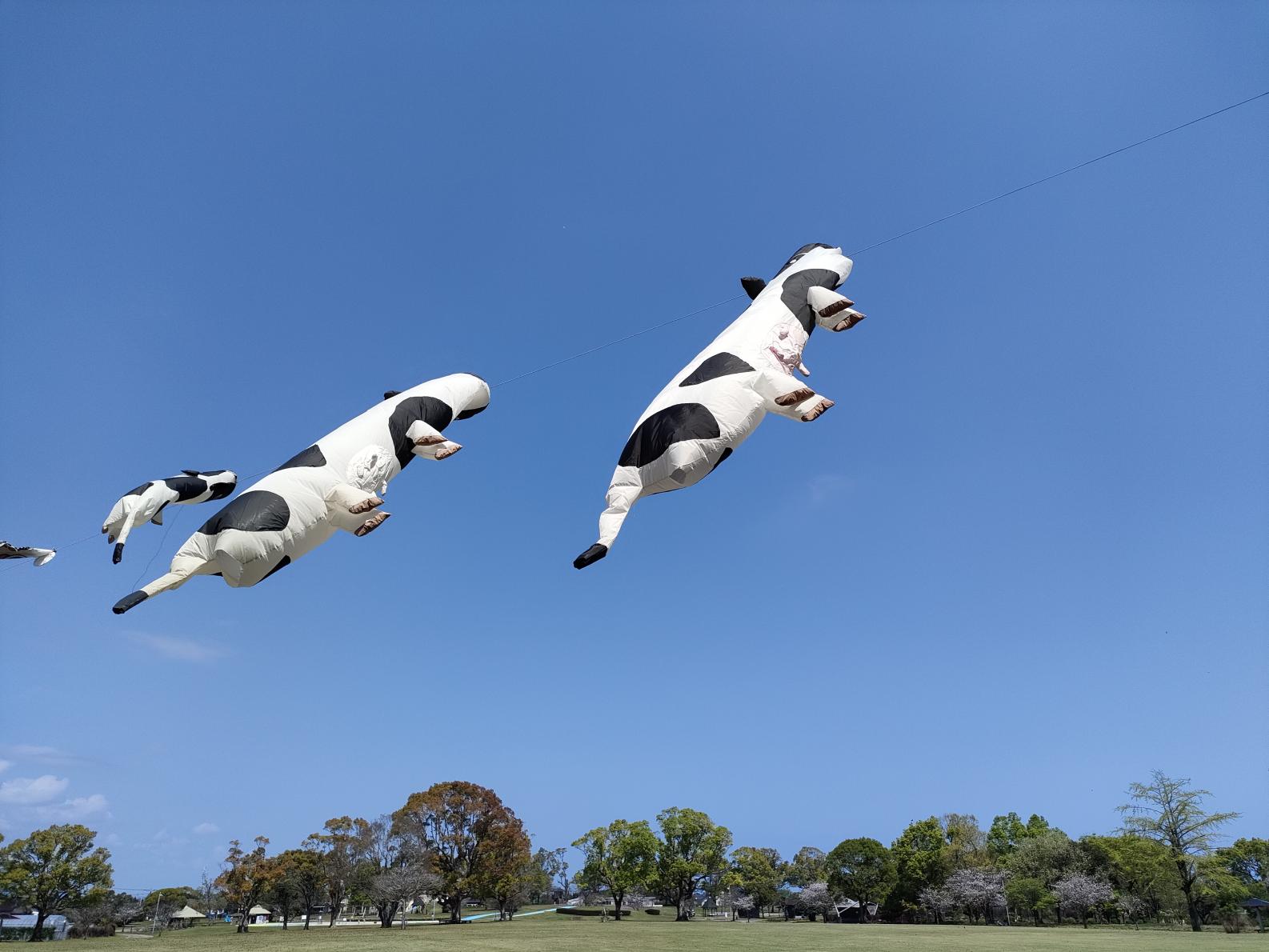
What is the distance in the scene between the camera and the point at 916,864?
45.7 meters

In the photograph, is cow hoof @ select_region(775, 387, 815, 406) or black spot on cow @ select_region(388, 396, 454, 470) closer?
cow hoof @ select_region(775, 387, 815, 406)

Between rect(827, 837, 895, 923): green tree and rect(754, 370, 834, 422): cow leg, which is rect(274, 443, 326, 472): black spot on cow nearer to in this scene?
rect(754, 370, 834, 422): cow leg

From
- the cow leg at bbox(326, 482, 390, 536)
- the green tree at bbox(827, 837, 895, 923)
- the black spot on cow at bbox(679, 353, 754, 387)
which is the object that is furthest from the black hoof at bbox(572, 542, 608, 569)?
the green tree at bbox(827, 837, 895, 923)

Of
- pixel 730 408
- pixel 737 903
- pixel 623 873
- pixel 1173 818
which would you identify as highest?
pixel 730 408

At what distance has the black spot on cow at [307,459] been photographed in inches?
295

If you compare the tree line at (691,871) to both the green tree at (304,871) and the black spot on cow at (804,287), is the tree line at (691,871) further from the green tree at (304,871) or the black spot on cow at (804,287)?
the black spot on cow at (804,287)

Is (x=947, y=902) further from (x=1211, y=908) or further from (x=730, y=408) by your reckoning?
(x=730, y=408)

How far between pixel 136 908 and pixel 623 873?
111 ft

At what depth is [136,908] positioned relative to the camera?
171 ft

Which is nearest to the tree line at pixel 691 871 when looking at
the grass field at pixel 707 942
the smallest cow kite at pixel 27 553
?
the grass field at pixel 707 942

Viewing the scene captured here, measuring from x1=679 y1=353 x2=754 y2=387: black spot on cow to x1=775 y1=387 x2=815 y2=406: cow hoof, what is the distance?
413mm

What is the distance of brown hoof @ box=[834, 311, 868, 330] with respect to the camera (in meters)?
7.68

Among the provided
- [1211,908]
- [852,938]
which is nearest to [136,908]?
[852,938]

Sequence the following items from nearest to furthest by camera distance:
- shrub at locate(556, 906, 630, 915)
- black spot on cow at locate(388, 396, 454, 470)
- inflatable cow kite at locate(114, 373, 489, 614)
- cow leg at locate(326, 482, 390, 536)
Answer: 1. inflatable cow kite at locate(114, 373, 489, 614)
2. cow leg at locate(326, 482, 390, 536)
3. black spot on cow at locate(388, 396, 454, 470)
4. shrub at locate(556, 906, 630, 915)
